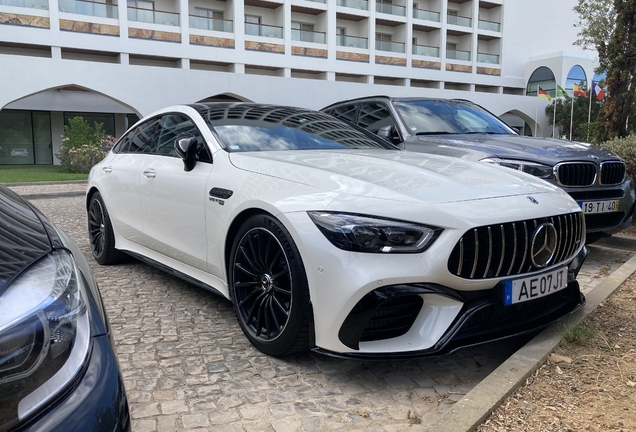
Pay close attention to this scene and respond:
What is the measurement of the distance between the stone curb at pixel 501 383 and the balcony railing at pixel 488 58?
4353 centimetres

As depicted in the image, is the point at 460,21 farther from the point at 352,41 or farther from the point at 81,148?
the point at 81,148

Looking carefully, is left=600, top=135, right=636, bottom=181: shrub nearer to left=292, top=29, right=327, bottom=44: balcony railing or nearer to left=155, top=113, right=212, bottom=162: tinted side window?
left=155, top=113, right=212, bottom=162: tinted side window

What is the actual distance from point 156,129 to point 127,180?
50 cm

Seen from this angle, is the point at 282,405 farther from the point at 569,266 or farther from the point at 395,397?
the point at 569,266

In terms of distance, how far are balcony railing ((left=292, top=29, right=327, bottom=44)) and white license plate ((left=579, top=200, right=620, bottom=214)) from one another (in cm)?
3178

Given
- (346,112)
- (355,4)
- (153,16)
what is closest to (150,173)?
(346,112)

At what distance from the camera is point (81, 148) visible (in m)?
19.5

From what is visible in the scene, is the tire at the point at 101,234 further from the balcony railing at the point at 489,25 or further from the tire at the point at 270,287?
the balcony railing at the point at 489,25

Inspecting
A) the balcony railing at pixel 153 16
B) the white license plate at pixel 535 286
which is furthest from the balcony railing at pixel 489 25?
the white license plate at pixel 535 286

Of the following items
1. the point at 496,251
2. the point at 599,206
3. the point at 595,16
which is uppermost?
the point at 595,16

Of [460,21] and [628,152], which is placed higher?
[460,21]

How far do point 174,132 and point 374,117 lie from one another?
3227 mm

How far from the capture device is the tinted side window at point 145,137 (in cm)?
448

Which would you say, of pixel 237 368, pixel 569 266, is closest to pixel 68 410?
pixel 237 368
